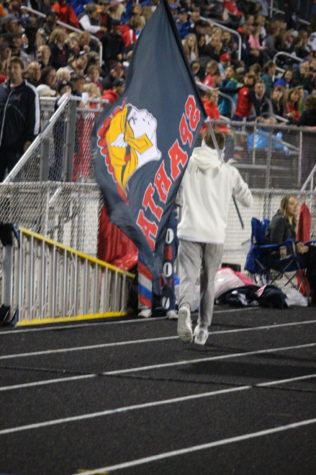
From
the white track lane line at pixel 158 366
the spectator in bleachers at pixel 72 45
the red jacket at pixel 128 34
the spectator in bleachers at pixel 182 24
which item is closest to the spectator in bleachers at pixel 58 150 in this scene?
A: the white track lane line at pixel 158 366

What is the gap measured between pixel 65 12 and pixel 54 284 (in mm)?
9690

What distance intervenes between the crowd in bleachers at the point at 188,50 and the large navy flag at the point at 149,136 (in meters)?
3.27

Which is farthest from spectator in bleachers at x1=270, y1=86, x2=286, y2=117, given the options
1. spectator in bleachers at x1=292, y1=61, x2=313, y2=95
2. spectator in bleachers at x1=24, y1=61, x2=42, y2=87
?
spectator in bleachers at x1=24, y1=61, x2=42, y2=87

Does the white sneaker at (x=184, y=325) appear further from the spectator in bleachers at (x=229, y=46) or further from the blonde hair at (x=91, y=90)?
the spectator in bleachers at (x=229, y=46)

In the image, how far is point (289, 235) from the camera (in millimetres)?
13930

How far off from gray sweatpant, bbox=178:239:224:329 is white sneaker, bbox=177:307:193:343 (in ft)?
0.28

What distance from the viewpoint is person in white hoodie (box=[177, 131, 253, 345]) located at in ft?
31.4

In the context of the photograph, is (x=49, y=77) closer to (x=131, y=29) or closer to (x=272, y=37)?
(x=131, y=29)

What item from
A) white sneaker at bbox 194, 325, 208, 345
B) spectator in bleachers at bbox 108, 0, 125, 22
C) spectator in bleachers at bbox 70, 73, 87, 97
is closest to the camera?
white sneaker at bbox 194, 325, 208, 345

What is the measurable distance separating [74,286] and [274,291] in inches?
111

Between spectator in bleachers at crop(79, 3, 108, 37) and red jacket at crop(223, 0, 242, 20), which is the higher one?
red jacket at crop(223, 0, 242, 20)

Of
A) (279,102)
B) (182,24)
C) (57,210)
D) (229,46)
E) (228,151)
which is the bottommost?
(57,210)

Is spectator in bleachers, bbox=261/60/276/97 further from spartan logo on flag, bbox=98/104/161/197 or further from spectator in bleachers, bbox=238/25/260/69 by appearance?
spartan logo on flag, bbox=98/104/161/197

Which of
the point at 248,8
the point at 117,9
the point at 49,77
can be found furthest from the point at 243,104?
the point at 248,8
